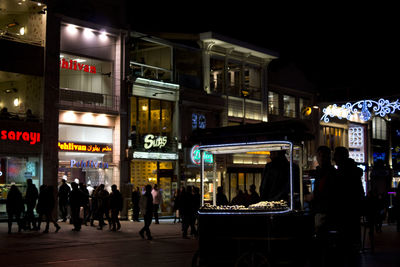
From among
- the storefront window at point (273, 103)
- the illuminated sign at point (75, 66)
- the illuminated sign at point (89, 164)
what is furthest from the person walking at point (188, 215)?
the storefront window at point (273, 103)

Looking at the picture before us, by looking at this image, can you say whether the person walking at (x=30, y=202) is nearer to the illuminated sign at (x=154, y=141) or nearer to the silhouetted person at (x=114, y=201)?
the silhouetted person at (x=114, y=201)

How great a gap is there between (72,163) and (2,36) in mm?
6998

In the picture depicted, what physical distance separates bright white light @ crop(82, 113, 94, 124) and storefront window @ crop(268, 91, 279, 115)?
1716 cm

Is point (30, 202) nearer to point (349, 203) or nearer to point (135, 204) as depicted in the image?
point (135, 204)

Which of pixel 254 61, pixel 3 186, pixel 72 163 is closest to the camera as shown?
pixel 3 186

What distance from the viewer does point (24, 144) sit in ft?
94.4

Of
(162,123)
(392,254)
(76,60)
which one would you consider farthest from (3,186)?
(392,254)

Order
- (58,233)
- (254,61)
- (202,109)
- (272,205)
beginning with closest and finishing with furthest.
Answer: (272,205)
(58,233)
(202,109)
(254,61)

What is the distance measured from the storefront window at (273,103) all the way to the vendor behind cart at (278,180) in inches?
1383

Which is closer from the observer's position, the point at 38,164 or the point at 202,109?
the point at 38,164

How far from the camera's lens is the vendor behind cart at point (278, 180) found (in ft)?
34.6

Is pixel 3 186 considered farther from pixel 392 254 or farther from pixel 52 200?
pixel 392 254

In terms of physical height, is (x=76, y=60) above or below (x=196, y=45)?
below

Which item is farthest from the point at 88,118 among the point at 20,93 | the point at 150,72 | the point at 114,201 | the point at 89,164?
the point at 114,201
